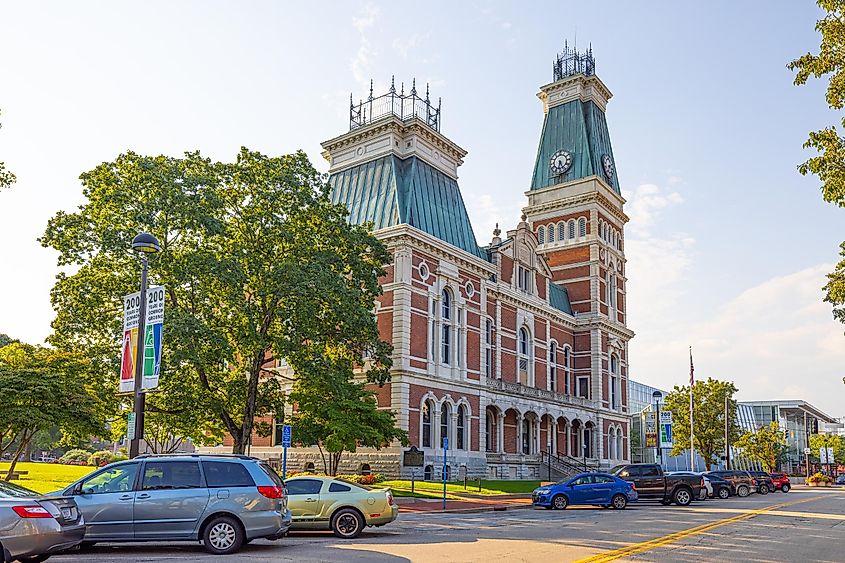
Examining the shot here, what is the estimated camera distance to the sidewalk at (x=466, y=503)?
28000 millimetres

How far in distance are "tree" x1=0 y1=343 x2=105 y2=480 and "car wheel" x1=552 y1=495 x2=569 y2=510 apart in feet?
53.2

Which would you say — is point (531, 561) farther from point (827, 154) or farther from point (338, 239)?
point (338, 239)

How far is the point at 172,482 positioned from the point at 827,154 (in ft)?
49.3

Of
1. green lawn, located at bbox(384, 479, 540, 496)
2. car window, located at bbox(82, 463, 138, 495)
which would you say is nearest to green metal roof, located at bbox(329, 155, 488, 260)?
green lawn, located at bbox(384, 479, 540, 496)

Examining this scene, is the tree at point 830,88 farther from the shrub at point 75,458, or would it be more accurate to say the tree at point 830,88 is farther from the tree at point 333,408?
the shrub at point 75,458

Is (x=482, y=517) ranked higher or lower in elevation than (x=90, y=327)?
lower

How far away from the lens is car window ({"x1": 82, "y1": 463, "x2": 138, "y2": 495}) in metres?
14.4

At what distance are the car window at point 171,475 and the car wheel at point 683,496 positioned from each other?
2350cm

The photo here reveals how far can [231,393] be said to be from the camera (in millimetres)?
31703

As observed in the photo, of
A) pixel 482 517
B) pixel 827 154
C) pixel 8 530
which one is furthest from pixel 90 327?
pixel 827 154

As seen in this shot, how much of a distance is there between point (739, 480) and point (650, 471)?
1107 centimetres

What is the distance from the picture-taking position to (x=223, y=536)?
561 inches

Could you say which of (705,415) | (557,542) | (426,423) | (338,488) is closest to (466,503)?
(426,423)

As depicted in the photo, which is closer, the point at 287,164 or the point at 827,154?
the point at 827,154
